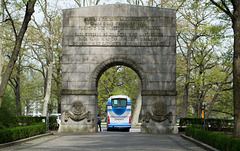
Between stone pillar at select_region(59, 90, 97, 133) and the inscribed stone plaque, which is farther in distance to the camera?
the inscribed stone plaque

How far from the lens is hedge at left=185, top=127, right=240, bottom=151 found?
11773mm

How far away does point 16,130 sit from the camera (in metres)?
17.0

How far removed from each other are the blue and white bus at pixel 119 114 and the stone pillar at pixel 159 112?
770cm

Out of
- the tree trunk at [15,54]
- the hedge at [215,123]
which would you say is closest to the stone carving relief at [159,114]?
the hedge at [215,123]

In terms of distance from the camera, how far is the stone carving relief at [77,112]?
959 inches

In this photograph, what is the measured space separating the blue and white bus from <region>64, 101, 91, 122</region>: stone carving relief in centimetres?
800

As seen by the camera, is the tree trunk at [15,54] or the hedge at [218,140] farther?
the tree trunk at [15,54]

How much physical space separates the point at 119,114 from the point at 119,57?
8.96 meters

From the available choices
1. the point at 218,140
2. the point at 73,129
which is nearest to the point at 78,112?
the point at 73,129

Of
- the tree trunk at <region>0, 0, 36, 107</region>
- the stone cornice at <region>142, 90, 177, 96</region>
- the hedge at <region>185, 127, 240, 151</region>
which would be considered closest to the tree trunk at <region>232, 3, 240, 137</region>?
the hedge at <region>185, 127, 240, 151</region>

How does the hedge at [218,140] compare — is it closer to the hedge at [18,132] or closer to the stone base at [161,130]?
the stone base at [161,130]

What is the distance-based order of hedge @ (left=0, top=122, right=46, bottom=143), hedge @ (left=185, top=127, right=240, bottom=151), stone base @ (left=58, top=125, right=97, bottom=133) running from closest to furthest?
hedge @ (left=185, top=127, right=240, bottom=151)
hedge @ (left=0, top=122, right=46, bottom=143)
stone base @ (left=58, top=125, right=97, bottom=133)

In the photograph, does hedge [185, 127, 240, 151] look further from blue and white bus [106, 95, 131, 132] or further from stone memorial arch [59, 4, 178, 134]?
blue and white bus [106, 95, 131, 132]

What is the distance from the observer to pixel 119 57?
2475 cm
